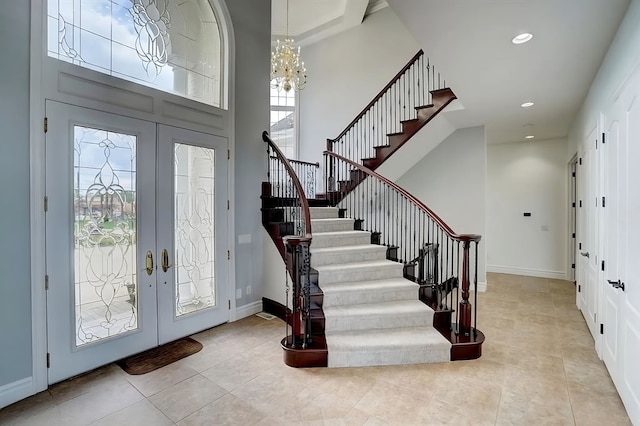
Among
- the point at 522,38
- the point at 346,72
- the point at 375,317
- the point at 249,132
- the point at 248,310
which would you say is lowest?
the point at 248,310

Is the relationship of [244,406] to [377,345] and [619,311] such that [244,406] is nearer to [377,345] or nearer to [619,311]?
[377,345]

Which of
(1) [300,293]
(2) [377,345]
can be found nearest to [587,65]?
(2) [377,345]

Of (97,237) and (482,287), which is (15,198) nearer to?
(97,237)

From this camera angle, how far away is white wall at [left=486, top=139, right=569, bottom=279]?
647cm

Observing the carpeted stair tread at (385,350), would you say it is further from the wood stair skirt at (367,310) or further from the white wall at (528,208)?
the white wall at (528,208)

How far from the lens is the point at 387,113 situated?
636cm

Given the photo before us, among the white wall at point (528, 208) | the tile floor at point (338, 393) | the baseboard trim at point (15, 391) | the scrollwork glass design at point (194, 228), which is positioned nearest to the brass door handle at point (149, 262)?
the scrollwork glass design at point (194, 228)

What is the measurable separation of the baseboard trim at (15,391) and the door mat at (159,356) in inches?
25.3

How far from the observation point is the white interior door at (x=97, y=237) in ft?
8.59

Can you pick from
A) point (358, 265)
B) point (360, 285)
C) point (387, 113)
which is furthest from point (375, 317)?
point (387, 113)

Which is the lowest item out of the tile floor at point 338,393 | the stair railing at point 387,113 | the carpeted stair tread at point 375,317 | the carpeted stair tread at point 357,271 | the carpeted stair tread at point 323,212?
the tile floor at point 338,393

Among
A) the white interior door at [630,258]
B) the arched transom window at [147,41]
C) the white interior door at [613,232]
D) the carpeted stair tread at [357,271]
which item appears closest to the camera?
the white interior door at [630,258]

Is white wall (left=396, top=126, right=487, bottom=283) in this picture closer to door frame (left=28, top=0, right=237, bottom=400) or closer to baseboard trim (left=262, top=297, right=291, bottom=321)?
baseboard trim (left=262, top=297, right=291, bottom=321)

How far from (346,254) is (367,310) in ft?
2.92
